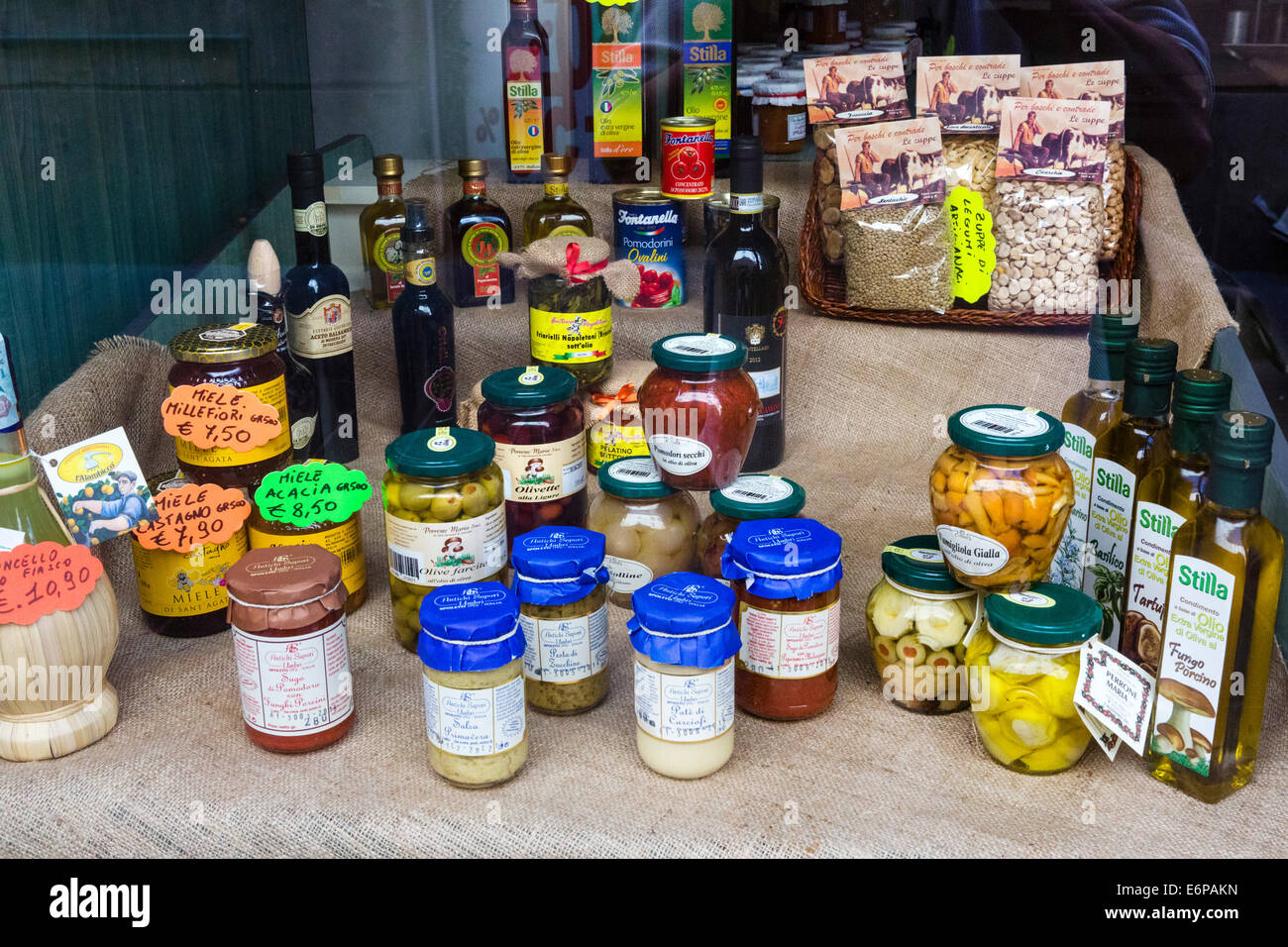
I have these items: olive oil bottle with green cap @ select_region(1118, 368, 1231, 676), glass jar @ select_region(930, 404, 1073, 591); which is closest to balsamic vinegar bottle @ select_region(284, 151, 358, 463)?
glass jar @ select_region(930, 404, 1073, 591)

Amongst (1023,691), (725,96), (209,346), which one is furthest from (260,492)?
(725,96)

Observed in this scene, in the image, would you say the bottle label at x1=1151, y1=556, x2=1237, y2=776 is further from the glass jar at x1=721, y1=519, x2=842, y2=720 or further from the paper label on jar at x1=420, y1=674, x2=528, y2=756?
the paper label on jar at x1=420, y1=674, x2=528, y2=756

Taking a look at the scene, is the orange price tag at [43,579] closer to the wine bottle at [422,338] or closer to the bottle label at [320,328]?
the bottle label at [320,328]

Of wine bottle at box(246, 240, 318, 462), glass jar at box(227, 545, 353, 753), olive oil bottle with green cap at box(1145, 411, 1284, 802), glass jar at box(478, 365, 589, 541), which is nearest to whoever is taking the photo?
olive oil bottle with green cap at box(1145, 411, 1284, 802)

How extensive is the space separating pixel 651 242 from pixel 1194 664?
1.01 meters

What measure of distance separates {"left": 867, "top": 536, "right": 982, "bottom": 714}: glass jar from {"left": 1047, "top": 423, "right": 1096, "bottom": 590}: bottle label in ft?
0.42

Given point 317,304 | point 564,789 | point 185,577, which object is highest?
point 317,304

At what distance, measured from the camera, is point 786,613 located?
3.39 feet

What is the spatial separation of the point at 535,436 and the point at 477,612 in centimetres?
32

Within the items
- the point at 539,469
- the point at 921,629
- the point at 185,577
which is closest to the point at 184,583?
the point at 185,577

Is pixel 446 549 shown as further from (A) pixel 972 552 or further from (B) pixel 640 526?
(A) pixel 972 552

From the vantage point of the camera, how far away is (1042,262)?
5.20ft

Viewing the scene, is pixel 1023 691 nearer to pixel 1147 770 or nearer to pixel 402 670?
pixel 1147 770

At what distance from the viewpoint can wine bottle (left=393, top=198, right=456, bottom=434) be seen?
155cm
